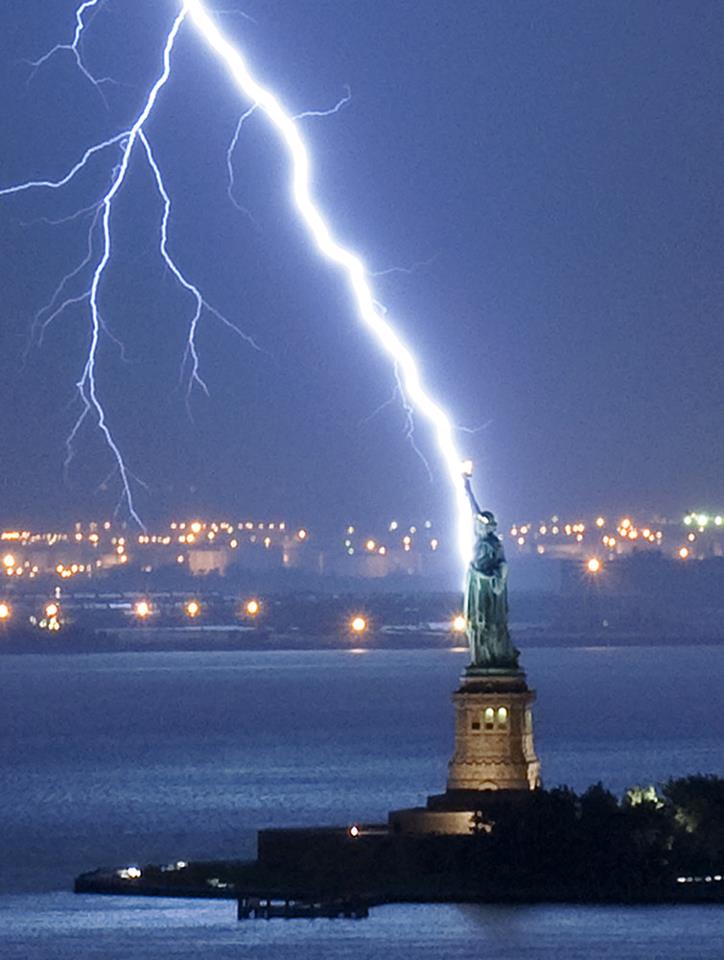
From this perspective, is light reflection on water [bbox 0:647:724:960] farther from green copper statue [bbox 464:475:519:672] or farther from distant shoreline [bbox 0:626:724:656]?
green copper statue [bbox 464:475:519:672]

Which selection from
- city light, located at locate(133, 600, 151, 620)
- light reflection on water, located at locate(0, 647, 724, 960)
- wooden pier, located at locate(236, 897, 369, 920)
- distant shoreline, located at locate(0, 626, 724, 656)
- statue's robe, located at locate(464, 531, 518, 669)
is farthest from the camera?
city light, located at locate(133, 600, 151, 620)

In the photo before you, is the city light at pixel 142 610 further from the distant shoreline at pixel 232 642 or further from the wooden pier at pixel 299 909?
the wooden pier at pixel 299 909

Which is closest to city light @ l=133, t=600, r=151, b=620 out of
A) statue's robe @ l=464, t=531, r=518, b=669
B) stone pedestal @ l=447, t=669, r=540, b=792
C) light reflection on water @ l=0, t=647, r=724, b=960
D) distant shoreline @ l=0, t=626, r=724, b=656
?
distant shoreline @ l=0, t=626, r=724, b=656

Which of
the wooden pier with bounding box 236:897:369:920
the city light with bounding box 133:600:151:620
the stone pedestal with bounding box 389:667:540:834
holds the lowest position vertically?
the wooden pier with bounding box 236:897:369:920

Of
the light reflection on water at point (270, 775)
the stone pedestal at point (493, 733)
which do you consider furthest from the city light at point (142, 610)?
the stone pedestal at point (493, 733)

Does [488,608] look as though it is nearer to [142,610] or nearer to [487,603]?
[487,603]

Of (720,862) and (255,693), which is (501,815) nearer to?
(720,862)
